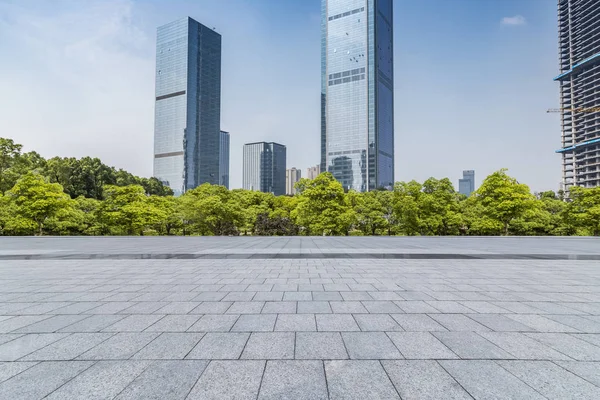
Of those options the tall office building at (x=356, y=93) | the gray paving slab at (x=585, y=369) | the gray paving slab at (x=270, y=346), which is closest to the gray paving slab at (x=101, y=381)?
the gray paving slab at (x=270, y=346)

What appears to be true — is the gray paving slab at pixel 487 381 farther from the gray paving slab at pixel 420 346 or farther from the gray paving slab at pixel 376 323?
the gray paving slab at pixel 376 323

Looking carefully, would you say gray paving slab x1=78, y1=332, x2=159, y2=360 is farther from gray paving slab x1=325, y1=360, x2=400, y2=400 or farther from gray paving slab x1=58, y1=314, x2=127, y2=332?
gray paving slab x1=325, y1=360, x2=400, y2=400

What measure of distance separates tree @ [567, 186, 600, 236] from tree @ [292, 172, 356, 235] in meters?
23.2

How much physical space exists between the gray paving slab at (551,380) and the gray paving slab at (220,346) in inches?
105

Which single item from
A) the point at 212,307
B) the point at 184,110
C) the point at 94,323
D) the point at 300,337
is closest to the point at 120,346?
the point at 94,323

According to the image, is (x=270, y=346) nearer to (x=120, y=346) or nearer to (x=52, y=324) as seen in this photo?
(x=120, y=346)

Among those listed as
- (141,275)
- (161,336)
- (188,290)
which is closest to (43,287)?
(141,275)

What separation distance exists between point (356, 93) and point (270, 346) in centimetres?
14189

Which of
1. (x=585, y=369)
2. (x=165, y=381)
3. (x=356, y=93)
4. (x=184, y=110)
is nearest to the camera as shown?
(x=165, y=381)

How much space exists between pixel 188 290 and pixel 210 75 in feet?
527

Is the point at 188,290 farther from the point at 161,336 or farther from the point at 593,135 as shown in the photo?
the point at 593,135

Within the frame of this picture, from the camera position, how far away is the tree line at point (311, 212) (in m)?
28.7

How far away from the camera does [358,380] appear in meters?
2.71

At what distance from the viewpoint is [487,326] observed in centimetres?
414
